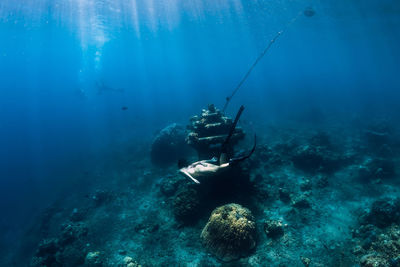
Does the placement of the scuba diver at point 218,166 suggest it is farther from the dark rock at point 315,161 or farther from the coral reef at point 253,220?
the dark rock at point 315,161

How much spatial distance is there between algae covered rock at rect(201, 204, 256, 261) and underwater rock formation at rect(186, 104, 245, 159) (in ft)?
11.0

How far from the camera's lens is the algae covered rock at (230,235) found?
6578 mm

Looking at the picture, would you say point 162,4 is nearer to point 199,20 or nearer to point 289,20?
point 199,20

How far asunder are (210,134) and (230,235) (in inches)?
217

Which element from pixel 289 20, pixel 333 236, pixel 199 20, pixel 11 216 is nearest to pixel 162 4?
pixel 199 20

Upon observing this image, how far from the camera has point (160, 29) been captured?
4584cm

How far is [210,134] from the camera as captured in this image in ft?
35.6

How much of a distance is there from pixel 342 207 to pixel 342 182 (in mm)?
2759

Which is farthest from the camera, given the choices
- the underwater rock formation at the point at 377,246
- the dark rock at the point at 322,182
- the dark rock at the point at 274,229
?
the dark rock at the point at 322,182

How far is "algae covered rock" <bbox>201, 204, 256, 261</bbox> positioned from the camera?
6578 mm

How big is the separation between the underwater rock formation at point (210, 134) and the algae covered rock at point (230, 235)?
3344 millimetres

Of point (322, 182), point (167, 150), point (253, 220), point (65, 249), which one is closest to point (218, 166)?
point (253, 220)

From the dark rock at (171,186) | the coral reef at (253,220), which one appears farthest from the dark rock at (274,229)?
the dark rock at (171,186)

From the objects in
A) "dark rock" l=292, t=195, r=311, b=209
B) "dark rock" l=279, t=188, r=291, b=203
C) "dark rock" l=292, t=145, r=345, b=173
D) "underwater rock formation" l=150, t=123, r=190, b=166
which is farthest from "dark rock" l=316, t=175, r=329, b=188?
"underwater rock formation" l=150, t=123, r=190, b=166
